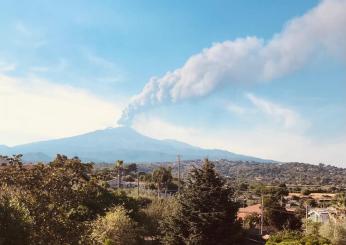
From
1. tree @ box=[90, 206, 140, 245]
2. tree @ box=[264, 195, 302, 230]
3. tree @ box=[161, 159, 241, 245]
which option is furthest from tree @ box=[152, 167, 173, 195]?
tree @ box=[161, 159, 241, 245]

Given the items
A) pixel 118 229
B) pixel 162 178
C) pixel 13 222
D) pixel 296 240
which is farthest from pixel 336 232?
pixel 162 178

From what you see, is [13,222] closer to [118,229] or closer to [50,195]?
[50,195]

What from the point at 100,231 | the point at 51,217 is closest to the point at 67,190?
the point at 51,217

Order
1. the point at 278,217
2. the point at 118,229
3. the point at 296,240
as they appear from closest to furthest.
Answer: the point at 296,240 → the point at 118,229 → the point at 278,217

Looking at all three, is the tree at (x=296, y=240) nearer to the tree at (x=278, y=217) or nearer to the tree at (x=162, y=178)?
the tree at (x=278, y=217)

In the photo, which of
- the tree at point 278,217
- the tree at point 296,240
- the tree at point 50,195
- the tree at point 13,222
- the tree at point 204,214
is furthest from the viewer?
the tree at point 278,217

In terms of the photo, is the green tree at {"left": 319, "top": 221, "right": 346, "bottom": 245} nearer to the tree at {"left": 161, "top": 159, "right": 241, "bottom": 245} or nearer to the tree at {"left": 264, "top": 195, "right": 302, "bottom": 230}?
the tree at {"left": 161, "top": 159, "right": 241, "bottom": 245}

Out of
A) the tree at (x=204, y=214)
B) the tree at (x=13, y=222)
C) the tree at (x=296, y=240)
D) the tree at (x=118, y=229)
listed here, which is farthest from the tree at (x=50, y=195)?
the tree at (x=296, y=240)

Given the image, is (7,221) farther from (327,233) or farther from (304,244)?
(327,233)
